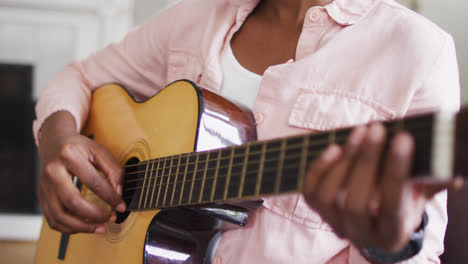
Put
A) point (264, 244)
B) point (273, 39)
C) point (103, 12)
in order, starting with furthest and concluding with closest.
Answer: point (103, 12), point (273, 39), point (264, 244)

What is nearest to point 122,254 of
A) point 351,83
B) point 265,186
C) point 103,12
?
point 265,186

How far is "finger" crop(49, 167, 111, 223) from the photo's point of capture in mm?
838

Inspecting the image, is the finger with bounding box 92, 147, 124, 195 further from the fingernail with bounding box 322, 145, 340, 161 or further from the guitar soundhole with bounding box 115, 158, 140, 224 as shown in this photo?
the fingernail with bounding box 322, 145, 340, 161

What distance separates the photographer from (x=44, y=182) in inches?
36.5

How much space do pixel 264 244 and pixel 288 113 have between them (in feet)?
0.79

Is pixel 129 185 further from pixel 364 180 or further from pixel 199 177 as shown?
pixel 364 180

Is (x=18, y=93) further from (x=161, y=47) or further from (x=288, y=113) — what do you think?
(x=288, y=113)

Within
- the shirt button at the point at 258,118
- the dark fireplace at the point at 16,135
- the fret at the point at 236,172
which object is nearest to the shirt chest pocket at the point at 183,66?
the shirt button at the point at 258,118

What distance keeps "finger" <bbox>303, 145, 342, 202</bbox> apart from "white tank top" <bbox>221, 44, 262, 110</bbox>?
1.25 feet

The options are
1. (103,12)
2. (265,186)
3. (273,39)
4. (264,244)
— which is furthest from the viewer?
(103,12)

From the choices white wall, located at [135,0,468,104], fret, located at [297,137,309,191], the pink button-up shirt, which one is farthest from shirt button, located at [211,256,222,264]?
white wall, located at [135,0,468,104]

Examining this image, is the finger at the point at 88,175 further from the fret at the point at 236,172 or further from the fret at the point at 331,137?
the fret at the point at 331,137

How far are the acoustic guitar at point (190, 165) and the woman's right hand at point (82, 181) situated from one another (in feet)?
0.09

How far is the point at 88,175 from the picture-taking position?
2.77 ft
